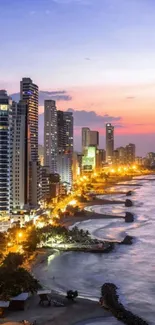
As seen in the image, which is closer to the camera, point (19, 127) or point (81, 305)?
point (81, 305)

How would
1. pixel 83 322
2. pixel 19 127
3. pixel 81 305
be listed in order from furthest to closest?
1. pixel 19 127
2. pixel 81 305
3. pixel 83 322

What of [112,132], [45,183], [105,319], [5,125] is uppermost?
[112,132]

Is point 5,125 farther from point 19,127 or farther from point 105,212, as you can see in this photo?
point 105,212

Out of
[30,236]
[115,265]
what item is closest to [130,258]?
[115,265]

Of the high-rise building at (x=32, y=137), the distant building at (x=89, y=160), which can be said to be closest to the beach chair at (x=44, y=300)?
the high-rise building at (x=32, y=137)

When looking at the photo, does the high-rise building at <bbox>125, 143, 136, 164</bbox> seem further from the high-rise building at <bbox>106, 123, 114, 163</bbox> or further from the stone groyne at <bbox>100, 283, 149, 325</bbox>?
the stone groyne at <bbox>100, 283, 149, 325</bbox>

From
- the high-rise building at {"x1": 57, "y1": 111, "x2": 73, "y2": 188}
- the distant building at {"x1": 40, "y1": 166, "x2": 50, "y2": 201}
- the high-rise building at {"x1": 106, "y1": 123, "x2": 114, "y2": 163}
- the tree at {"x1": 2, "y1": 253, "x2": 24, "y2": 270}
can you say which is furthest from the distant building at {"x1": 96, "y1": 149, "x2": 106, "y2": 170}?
the tree at {"x1": 2, "y1": 253, "x2": 24, "y2": 270}

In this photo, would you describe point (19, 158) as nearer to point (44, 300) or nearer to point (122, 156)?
point (44, 300)
